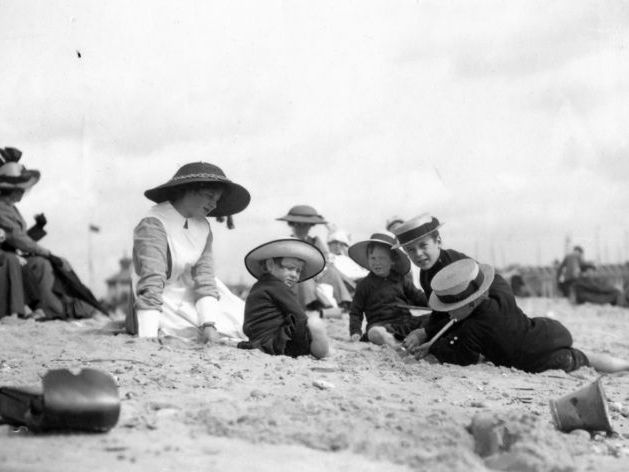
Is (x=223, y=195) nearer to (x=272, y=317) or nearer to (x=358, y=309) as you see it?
(x=272, y=317)

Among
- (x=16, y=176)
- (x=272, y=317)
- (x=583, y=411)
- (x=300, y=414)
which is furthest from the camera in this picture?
(x=16, y=176)

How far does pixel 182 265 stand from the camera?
20.3 feet

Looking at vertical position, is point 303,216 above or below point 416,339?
above

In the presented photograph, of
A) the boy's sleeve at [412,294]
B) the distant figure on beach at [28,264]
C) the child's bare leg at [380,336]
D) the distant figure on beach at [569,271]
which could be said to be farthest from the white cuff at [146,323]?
→ the distant figure on beach at [569,271]

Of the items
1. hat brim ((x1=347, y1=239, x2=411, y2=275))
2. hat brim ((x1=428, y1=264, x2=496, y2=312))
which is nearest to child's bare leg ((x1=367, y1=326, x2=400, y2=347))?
hat brim ((x1=347, y1=239, x2=411, y2=275))

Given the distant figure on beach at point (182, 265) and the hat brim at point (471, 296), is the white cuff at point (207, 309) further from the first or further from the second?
the hat brim at point (471, 296)

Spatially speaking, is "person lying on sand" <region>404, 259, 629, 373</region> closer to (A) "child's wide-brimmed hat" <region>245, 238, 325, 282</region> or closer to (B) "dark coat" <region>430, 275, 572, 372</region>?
(B) "dark coat" <region>430, 275, 572, 372</region>

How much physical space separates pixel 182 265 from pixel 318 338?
1.29 metres

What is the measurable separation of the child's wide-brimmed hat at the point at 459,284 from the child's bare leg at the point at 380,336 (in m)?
0.96

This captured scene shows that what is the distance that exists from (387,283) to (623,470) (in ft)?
12.7

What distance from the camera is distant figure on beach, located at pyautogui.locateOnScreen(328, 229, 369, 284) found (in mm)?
10327

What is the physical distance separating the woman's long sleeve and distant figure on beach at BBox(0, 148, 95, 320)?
2655mm

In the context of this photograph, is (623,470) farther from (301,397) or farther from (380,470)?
(301,397)

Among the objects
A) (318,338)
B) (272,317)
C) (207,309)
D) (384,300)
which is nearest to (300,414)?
(318,338)
